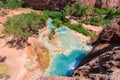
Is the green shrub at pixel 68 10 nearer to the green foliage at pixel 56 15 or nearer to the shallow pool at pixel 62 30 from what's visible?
the green foliage at pixel 56 15

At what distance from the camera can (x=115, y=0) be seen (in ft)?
139

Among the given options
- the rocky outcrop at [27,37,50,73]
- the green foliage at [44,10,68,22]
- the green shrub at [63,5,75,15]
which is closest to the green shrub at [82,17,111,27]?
the green shrub at [63,5,75,15]

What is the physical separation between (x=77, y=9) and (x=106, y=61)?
25.4 metres

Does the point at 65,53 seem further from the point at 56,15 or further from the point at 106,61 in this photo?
the point at 106,61

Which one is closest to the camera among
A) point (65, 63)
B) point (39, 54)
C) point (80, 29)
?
point (65, 63)

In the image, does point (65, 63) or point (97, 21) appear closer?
point (65, 63)

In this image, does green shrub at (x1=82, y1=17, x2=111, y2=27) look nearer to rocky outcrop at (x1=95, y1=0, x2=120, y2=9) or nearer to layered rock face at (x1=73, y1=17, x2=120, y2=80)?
rocky outcrop at (x1=95, y1=0, x2=120, y2=9)

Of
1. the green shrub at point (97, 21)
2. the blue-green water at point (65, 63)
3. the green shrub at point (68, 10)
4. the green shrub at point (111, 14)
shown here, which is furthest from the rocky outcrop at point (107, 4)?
the blue-green water at point (65, 63)

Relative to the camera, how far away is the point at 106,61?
1698 centimetres

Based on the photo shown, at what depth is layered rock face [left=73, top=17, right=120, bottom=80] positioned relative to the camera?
14503 millimetres

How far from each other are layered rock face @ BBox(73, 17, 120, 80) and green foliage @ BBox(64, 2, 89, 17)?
1677cm

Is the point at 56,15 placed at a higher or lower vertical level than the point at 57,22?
higher

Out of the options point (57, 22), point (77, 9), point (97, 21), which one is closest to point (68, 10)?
point (77, 9)

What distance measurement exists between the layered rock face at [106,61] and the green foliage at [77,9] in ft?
55.0
